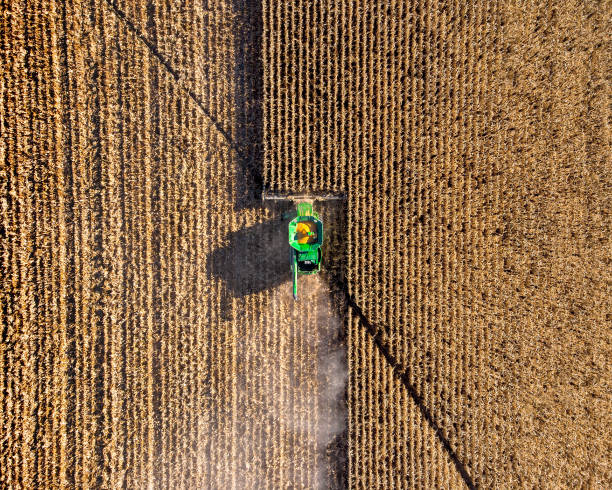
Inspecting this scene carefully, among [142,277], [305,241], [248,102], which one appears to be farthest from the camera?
[248,102]

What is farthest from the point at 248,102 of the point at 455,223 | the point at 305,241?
the point at 455,223

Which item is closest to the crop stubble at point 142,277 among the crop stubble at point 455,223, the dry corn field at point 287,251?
the dry corn field at point 287,251

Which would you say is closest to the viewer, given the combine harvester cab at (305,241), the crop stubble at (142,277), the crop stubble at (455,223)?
the combine harvester cab at (305,241)

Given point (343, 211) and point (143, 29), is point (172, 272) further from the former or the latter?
point (143, 29)

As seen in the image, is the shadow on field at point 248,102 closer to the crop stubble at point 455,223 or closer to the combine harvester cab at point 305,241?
the crop stubble at point 455,223

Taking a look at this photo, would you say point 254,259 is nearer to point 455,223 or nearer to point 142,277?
point 142,277

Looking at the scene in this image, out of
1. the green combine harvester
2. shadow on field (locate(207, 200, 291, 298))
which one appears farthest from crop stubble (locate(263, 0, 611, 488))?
shadow on field (locate(207, 200, 291, 298))
